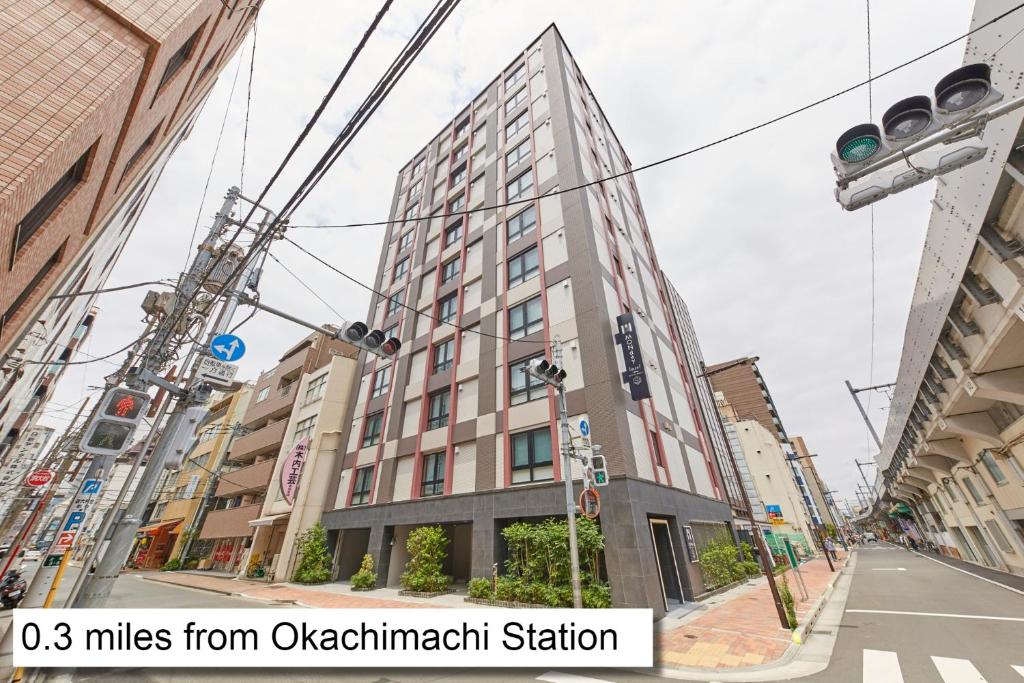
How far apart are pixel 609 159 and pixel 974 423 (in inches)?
933

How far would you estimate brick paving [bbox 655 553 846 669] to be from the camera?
771cm

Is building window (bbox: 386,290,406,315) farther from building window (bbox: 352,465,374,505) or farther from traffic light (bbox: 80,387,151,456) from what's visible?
traffic light (bbox: 80,387,151,456)

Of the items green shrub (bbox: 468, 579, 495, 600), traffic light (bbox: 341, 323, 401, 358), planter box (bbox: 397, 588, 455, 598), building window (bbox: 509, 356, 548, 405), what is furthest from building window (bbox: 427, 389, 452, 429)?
traffic light (bbox: 341, 323, 401, 358)

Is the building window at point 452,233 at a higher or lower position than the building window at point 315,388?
higher

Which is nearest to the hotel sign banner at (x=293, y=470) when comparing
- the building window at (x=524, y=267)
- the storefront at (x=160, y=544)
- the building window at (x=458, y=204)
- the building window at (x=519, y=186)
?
the building window at (x=524, y=267)

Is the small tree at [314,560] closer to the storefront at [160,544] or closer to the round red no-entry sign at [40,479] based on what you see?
the round red no-entry sign at [40,479]

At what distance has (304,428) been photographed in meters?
26.2

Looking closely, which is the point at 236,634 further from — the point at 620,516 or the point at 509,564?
the point at 620,516

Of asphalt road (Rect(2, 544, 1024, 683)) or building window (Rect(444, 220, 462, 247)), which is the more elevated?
building window (Rect(444, 220, 462, 247))

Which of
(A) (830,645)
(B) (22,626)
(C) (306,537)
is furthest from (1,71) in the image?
(C) (306,537)

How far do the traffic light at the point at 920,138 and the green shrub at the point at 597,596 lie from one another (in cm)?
1174

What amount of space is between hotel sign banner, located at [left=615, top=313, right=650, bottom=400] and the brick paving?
6.86 m

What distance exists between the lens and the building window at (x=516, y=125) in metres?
25.2

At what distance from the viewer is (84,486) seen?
7.27 metres
